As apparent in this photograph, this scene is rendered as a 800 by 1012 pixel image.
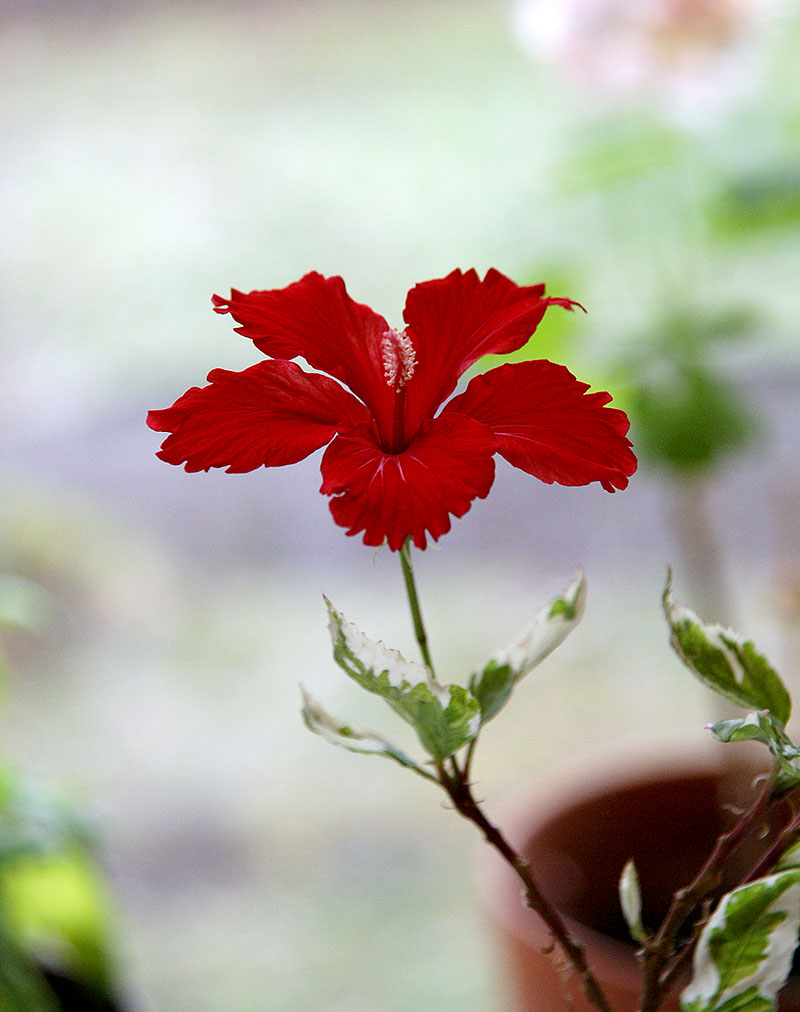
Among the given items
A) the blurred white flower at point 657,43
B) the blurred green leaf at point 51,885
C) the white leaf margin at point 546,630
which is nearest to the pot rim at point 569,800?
the blurred green leaf at point 51,885

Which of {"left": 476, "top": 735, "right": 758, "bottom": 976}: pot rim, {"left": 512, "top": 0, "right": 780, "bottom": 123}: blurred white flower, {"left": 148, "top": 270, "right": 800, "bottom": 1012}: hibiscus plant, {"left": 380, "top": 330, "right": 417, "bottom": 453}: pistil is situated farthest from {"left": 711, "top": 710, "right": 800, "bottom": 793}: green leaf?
{"left": 512, "top": 0, "right": 780, "bottom": 123}: blurred white flower

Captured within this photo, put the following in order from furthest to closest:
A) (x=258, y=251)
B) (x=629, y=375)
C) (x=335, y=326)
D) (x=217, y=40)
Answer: (x=217, y=40) → (x=258, y=251) → (x=629, y=375) → (x=335, y=326)

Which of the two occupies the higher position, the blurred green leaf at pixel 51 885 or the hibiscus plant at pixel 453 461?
the hibiscus plant at pixel 453 461

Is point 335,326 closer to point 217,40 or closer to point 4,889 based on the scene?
point 4,889

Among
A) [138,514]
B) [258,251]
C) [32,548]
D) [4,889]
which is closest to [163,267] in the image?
[258,251]

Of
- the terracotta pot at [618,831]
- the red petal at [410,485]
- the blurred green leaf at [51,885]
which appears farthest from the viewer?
the terracotta pot at [618,831]

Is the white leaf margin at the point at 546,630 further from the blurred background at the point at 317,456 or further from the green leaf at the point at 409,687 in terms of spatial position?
the blurred background at the point at 317,456

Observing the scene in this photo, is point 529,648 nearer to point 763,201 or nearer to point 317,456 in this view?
point 763,201

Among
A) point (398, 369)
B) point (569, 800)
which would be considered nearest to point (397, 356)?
point (398, 369)
